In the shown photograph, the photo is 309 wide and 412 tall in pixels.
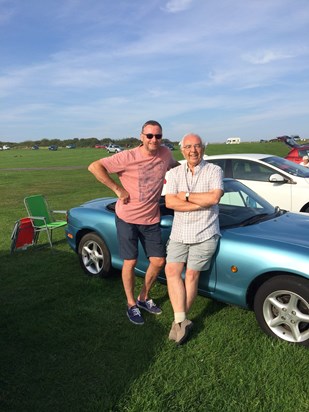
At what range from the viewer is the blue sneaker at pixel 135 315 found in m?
3.84

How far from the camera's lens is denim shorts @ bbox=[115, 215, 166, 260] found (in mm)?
3859

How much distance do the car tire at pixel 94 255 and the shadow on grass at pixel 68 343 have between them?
124 millimetres

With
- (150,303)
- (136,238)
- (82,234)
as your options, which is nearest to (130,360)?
(150,303)

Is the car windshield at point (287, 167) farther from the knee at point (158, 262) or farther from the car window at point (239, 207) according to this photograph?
the knee at point (158, 262)

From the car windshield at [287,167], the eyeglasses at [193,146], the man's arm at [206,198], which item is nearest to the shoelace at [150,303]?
the man's arm at [206,198]

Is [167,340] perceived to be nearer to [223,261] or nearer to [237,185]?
[223,261]

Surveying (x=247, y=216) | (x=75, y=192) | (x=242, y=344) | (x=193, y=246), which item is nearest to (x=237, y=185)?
(x=247, y=216)

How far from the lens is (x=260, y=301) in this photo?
11.0 feet

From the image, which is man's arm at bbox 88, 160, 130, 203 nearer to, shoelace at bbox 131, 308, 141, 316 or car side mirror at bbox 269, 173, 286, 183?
shoelace at bbox 131, 308, 141, 316

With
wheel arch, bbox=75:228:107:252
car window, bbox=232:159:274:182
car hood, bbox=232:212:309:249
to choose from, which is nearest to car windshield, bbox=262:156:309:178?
car window, bbox=232:159:274:182

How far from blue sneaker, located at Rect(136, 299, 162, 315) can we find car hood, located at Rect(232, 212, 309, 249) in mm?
1196

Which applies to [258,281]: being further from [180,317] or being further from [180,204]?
[180,204]

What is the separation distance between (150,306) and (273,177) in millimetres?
4482

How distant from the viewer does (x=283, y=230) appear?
146 inches
